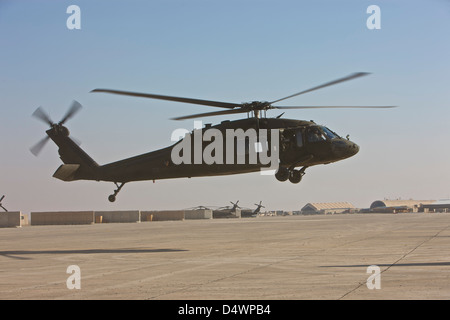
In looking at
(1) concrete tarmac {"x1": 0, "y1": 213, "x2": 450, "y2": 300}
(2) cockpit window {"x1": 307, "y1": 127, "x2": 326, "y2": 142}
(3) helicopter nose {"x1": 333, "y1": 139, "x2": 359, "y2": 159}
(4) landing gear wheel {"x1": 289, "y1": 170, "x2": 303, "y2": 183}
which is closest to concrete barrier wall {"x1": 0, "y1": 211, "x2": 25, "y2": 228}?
(1) concrete tarmac {"x1": 0, "y1": 213, "x2": 450, "y2": 300}

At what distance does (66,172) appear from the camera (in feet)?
101

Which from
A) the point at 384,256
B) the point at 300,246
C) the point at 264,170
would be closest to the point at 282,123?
the point at 264,170

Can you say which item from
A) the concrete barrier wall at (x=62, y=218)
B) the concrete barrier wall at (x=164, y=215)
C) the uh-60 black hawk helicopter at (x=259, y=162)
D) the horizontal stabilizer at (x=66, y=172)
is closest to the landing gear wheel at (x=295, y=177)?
the uh-60 black hawk helicopter at (x=259, y=162)

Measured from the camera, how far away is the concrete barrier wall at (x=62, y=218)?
74.0 metres

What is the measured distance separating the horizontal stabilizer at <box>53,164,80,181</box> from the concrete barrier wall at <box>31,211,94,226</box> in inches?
1751

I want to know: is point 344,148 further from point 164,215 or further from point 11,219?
point 164,215

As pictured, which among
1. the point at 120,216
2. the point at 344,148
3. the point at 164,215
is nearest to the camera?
the point at 344,148

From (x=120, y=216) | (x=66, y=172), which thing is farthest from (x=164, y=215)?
(x=66, y=172)

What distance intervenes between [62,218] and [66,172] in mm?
46341

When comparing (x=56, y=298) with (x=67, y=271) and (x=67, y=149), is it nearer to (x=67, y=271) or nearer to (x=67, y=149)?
(x=67, y=271)

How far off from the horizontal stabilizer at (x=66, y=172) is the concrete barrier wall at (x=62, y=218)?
1751 inches

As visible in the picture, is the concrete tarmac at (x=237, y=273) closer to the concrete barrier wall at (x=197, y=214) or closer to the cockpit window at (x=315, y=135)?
the cockpit window at (x=315, y=135)

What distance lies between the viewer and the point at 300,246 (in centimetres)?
2453

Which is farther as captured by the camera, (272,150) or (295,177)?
(295,177)
